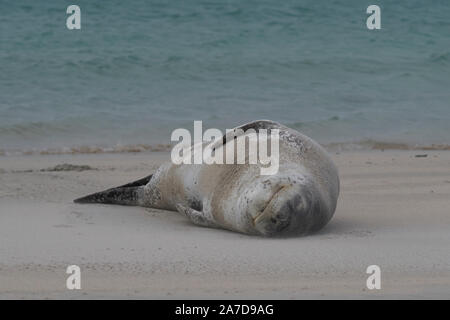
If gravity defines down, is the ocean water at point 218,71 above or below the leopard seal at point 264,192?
above

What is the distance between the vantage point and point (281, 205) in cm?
489

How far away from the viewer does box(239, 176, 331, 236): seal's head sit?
4.91 metres

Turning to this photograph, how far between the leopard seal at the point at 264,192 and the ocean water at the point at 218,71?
4435mm

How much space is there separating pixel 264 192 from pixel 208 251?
1.51 feet

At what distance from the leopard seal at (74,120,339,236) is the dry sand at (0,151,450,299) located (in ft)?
0.30

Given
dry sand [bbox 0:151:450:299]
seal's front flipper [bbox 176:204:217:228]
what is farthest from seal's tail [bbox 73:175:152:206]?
seal's front flipper [bbox 176:204:217:228]

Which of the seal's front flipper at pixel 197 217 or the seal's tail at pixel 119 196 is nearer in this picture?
the seal's front flipper at pixel 197 217

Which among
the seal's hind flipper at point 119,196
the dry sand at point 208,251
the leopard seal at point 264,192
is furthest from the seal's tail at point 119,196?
the leopard seal at point 264,192

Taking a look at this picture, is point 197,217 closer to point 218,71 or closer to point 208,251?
point 208,251

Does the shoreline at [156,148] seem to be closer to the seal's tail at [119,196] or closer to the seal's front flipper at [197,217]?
the seal's tail at [119,196]

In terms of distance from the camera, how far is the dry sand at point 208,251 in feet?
13.3

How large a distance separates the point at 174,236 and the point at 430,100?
881cm

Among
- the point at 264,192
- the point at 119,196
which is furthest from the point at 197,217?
the point at 119,196

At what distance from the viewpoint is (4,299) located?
3.79 m
